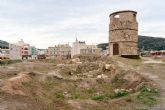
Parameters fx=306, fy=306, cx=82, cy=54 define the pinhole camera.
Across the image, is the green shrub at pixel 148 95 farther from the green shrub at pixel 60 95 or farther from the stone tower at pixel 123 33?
the stone tower at pixel 123 33

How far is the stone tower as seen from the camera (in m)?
38.1

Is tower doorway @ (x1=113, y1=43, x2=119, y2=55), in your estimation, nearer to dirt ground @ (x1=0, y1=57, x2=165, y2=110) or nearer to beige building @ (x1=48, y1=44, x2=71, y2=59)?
dirt ground @ (x1=0, y1=57, x2=165, y2=110)

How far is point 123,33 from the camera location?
38.0m

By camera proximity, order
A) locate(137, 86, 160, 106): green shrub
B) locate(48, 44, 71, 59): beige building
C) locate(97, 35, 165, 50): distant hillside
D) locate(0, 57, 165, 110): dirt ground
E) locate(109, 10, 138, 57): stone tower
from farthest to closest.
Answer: locate(97, 35, 165, 50): distant hillside
locate(48, 44, 71, 59): beige building
locate(109, 10, 138, 57): stone tower
locate(137, 86, 160, 106): green shrub
locate(0, 57, 165, 110): dirt ground

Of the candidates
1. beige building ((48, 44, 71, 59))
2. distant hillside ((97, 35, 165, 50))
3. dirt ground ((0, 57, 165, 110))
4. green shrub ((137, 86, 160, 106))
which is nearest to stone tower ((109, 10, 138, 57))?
dirt ground ((0, 57, 165, 110))

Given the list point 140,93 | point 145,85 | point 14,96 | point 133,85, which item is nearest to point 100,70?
point 133,85

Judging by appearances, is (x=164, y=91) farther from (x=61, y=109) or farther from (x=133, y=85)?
(x=61, y=109)

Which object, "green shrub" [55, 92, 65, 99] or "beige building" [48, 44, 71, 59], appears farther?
"beige building" [48, 44, 71, 59]

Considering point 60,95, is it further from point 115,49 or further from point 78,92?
point 115,49

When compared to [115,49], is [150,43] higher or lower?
higher

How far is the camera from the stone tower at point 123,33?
38062mm

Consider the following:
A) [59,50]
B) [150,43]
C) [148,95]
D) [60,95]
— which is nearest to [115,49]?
[60,95]

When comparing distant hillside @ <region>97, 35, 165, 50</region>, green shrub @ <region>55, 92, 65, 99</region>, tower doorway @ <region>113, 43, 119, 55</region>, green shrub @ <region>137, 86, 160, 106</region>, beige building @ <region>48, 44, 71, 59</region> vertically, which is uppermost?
distant hillside @ <region>97, 35, 165, 50</region>

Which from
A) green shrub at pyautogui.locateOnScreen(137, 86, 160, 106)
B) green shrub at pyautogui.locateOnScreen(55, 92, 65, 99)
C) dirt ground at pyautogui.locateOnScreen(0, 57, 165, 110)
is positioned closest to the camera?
dirt ground at pyautogui.locateOnScreen(0, 57, 165, 110)
